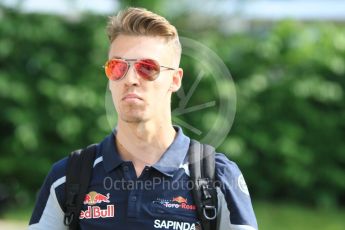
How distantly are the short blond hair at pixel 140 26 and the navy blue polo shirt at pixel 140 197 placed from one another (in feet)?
1.81

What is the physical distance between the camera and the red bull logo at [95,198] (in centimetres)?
304

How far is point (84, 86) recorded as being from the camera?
10625mm

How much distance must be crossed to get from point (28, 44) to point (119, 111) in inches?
320

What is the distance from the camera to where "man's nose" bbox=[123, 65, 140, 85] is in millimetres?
3047

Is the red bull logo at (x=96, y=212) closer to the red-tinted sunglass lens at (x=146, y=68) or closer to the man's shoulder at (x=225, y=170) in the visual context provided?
the man's shoulder at (x=225, y=170)

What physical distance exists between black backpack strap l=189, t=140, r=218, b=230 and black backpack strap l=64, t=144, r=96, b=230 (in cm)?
48

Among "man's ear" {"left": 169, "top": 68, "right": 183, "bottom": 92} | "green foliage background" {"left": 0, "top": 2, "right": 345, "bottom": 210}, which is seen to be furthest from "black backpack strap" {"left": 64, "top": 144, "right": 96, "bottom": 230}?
"green foliage background" {"left": 0, "top": 2, "right": 345, "bottom": 210}

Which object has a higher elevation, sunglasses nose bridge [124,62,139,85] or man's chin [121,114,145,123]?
sunglasses nose bridge [124,62,139,85]

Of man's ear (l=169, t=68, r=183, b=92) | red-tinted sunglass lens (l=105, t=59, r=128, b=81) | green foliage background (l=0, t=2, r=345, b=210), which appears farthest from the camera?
green foliage background (l=0, t=2, r=345, b=210)

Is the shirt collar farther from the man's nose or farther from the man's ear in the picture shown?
the man's nose

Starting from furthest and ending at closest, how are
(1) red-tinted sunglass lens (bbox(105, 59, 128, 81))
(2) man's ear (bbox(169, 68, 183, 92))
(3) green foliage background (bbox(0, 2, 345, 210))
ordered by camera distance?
(3) green foliage background (bbox(0, 2, 345, 210)), (2) man's ear (bbox(169, 68, 183, 92)), (1) red-tinted sunglass lens (bbox(105, 59, 128, 81))

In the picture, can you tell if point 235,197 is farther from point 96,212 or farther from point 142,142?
point 96,212

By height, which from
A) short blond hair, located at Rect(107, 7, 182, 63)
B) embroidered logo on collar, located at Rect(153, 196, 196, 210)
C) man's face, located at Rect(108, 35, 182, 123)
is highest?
short blond hair, located at Rect(107, 7, 182, 63)

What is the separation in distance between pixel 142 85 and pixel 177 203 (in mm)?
552
